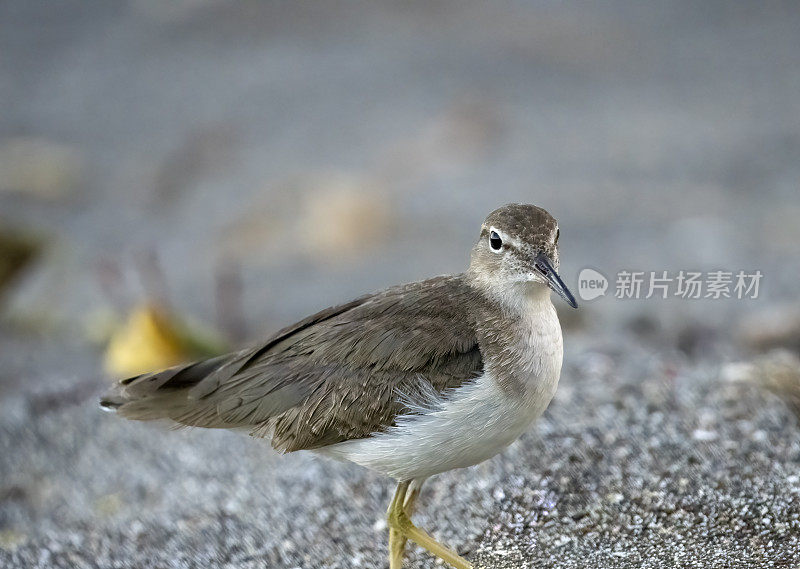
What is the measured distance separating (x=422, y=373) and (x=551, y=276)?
0.49 meters

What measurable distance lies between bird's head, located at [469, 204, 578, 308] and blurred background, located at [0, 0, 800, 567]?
3.01 feet

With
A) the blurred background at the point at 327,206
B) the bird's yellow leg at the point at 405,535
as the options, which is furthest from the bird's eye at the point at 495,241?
the blurred background at the point at 327,206

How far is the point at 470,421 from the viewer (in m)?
2.96

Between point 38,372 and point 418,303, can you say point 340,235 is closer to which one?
point 38,372

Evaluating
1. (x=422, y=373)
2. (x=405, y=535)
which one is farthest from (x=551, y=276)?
(x=405, y=535)

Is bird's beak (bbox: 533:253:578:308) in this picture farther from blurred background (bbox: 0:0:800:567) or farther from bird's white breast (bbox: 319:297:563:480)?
blurred background (bbox: 0:0:800:567)

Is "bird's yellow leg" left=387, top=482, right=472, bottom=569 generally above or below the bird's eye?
below

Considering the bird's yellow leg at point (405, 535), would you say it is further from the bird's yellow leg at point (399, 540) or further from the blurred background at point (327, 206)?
the blurred background at point (327, 206)

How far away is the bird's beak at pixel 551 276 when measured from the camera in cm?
292

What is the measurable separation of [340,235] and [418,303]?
399 centimetres

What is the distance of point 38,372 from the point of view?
579cm

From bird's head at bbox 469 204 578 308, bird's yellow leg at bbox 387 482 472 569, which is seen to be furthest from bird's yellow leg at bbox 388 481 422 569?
bird's head at bbox 469 204 578 308

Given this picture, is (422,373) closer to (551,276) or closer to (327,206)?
(551,276)

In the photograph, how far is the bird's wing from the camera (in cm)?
306
